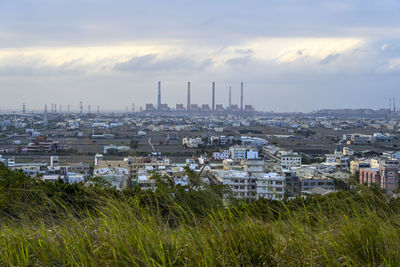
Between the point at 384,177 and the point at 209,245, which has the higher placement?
the point at 209,245

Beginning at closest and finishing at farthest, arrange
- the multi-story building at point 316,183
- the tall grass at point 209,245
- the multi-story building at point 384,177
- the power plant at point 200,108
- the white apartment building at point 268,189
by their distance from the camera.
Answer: the tall grass at point 209,245 → the white apartment building at point 268,189 → the multi-story building at point 316,183 → the multi-story building at point 384,177 → the power plant at point 200,108

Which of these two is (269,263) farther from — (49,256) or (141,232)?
(49,256)

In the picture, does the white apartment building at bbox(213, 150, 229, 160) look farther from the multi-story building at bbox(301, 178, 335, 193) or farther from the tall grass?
the tall grass

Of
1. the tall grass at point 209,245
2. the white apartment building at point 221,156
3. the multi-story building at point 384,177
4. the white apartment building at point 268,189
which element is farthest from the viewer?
the white apartment building at point 221,156

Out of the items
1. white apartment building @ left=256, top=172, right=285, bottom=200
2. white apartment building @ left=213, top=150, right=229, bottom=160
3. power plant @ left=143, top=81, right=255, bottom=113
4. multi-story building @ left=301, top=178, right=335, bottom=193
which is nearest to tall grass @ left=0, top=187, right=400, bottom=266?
white apartment building @ left=256, top=172, right=285, bottom=200

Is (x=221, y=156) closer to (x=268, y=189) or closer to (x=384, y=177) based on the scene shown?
(x=384, y=177)

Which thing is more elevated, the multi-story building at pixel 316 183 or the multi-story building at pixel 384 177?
the multi-story building at pixel 316 183

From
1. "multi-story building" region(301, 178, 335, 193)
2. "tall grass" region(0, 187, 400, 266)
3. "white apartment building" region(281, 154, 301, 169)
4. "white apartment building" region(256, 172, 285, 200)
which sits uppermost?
"tall grass" region(0, 187, 400, 266)

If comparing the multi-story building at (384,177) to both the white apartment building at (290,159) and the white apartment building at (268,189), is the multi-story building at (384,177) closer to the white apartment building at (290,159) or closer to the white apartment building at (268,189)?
the white apartment building at (290,159)

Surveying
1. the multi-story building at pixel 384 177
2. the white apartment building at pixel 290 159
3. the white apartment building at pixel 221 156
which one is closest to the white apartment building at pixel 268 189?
the multi-story building at pixel 384 177

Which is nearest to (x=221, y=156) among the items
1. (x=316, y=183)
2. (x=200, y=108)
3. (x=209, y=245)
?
(x=316, y=183)

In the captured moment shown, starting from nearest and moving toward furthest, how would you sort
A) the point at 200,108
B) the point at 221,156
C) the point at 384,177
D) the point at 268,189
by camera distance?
1. the point at 268,189
2. the point at 384,177
3. the point at 221,156
4. the point at 200,108

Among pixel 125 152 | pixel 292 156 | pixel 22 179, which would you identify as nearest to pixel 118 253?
pixel 22 179

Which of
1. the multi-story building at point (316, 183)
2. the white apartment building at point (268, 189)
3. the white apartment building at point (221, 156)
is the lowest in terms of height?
the white apartment building at point (221, 156)
